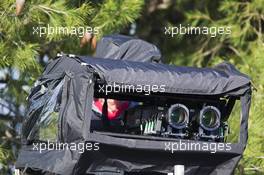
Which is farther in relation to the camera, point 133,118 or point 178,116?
point 133,118

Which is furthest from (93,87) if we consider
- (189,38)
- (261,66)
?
(189,38)

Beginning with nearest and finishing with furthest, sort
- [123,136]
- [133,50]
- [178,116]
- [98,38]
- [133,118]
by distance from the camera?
[123,136], [178,116], [133,118], [133,50], [98,38]

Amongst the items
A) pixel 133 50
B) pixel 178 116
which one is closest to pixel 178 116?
pixel 178 116

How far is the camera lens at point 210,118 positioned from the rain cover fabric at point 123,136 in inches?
3.3

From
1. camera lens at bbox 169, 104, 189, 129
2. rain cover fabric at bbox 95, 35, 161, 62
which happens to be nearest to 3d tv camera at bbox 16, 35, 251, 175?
camera lens at bbox 169, 104, 189, 129

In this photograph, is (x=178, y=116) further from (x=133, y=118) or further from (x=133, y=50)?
(x=133, y=50)

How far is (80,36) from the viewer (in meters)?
5.77

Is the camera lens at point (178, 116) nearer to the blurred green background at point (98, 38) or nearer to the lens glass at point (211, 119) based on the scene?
A: the lens glass at point (211, 119)

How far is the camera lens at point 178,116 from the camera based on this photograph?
4.08 meters

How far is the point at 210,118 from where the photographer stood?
4172 millimetres

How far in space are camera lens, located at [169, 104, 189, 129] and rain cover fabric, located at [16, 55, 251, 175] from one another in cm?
8

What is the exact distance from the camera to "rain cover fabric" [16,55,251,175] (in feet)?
12.8

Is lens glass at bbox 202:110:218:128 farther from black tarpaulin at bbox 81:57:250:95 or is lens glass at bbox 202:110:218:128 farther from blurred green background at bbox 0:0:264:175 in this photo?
blurred green background at bbox 0:0:264:175

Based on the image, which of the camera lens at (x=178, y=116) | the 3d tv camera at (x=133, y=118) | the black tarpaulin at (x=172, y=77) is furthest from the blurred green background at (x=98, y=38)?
the camera lens at (x=178, y=116)
